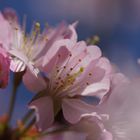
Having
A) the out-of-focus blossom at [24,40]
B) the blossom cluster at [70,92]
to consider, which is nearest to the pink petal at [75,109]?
the blossom cluster at [70,92]

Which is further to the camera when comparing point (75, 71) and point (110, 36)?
point (110, 36)

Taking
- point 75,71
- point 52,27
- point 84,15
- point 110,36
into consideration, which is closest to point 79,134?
point 75,71

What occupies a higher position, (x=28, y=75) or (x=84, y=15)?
(x=28, y=75)

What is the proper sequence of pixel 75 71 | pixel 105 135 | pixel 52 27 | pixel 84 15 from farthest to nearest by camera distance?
pixel 84 15 < pixel 52 27 < pixel 75 71 < pixel 105 135

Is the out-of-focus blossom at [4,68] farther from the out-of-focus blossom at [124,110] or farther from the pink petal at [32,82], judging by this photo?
the out-of-focus blossom at [124,110]

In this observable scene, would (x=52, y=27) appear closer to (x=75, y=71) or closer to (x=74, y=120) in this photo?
(x=75, y=71)

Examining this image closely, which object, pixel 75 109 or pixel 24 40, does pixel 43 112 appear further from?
pixel 24 40

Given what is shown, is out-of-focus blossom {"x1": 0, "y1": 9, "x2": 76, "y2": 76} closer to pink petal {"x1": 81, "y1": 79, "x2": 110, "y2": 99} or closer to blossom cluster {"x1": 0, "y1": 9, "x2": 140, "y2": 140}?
blossom cluster {"x1": 0, "y1": 9, "x2": 140, "y2": 140}

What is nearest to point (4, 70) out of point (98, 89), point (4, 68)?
point (4, 68)
